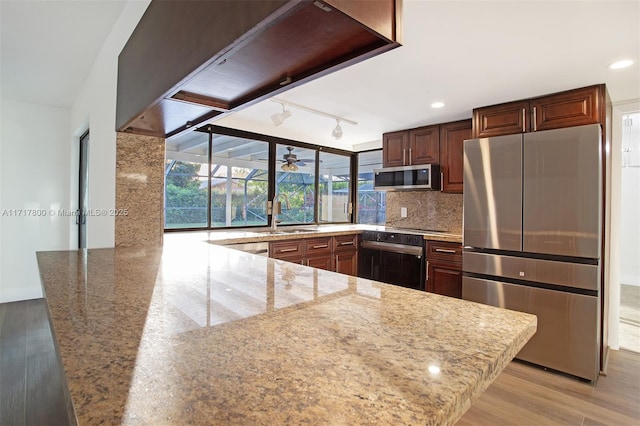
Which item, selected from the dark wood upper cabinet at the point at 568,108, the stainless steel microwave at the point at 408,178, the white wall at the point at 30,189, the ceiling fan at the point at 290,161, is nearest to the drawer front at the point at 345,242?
the stainless steel microwave at the point at 408,178

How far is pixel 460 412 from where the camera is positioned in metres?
0.51

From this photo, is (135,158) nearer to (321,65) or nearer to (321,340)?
(321,65)

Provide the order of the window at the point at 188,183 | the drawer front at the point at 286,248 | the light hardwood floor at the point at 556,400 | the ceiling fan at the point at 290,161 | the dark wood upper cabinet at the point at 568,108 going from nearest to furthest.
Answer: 1. the light hardwood floor at the point at 556,400
2. the dark wood upper cabinet at the point at 568,108
3. the drawer front at the point at 286,248
4. the window at the point at 188,183
5. the ceiling fan at the point at 290,161

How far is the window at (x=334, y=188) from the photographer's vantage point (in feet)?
15.8

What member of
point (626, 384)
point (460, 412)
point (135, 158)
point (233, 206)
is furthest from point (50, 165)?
point (626, 384)

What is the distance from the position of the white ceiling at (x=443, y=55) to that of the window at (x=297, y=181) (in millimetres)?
919

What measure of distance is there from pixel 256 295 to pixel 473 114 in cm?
282

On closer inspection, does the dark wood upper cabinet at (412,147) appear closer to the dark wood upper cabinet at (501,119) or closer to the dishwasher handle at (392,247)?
the dark wood upper cabinet at (501,119)

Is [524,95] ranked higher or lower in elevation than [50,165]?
higher

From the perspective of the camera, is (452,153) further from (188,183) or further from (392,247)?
(188,183)

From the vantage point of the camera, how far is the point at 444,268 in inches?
124

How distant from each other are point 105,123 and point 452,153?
322cm

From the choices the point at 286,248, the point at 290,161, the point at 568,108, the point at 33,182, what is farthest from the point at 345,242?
the point at 33,182

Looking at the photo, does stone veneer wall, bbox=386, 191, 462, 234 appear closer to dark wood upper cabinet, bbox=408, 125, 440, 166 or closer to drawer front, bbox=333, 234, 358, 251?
dark wood upper cabinet, bbox=408, 125, 440, 166
